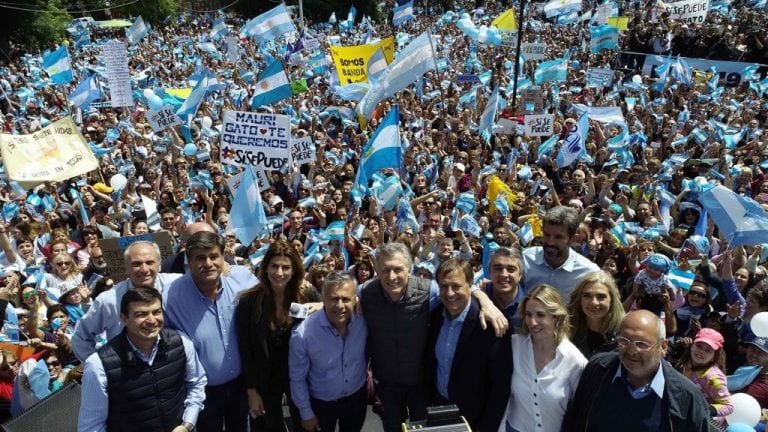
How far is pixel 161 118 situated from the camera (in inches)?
444

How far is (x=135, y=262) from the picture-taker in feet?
11.5

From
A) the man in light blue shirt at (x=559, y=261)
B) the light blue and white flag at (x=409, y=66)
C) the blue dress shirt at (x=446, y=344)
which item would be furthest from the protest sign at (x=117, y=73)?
the blue dress shirt at (x=446, y=344)

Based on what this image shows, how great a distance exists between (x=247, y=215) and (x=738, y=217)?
14.7ft

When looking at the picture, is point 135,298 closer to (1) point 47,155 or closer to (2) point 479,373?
(2) point 479,373

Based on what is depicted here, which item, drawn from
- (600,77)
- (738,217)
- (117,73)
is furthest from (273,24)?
(738,217)

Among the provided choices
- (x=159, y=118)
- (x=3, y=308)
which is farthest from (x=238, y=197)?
(x=159, y=118)

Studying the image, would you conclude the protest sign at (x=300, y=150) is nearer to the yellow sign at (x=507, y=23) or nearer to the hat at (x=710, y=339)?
the hat at (x=710, y=339)

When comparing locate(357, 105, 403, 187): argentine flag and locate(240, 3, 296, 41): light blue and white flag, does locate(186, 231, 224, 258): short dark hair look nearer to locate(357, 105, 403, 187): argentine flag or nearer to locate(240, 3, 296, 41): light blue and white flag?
locate(357, 105, 403, 187): argentine flag

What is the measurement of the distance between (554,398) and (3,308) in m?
4.75

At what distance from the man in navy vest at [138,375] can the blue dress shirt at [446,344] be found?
4.35 feet

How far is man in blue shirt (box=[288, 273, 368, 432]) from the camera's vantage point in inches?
135

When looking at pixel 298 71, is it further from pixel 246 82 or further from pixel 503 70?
pixel 503 70

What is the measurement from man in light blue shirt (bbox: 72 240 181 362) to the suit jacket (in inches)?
63.1

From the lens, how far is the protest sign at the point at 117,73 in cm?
1230
